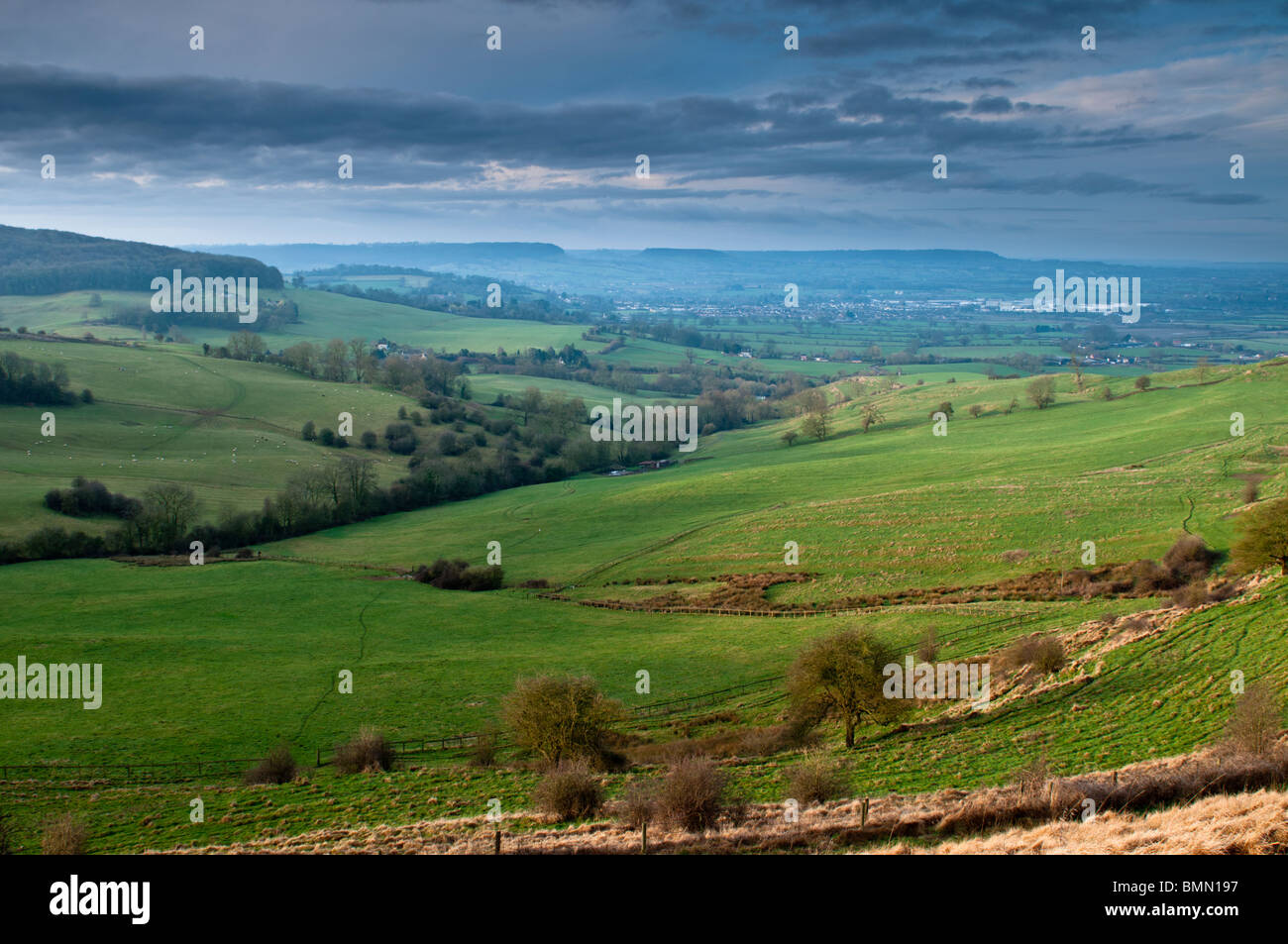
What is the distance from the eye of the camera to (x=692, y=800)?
22000 millimetres

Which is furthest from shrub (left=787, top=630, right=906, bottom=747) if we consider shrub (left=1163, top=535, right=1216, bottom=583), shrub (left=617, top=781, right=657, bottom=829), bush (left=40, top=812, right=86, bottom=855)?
bush (left=40, top=812, right=86, bottom=855)

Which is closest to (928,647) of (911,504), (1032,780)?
(1032,780)

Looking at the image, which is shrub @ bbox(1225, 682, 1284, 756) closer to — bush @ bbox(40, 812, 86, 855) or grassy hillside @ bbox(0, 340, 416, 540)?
bush @ bbox(40, 812, 86, 855)

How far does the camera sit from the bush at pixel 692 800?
71.7 ft

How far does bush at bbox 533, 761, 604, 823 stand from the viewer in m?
25.5

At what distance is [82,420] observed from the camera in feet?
362

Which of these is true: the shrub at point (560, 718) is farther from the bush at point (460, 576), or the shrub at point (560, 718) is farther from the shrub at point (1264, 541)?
the shrub at point (1264, 541)

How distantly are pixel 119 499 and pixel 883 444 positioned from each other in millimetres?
86642

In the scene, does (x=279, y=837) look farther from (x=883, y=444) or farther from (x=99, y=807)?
(x=883, y=444)

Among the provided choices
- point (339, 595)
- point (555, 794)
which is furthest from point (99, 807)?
point (339, 595)

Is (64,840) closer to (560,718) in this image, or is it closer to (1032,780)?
(560,718)

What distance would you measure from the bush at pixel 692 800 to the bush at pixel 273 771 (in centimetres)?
1865

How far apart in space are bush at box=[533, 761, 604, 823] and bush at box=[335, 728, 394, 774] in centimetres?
1143

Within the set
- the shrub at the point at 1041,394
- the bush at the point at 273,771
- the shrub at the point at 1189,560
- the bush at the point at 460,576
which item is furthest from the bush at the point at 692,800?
the shrub at the point at 1041,394
